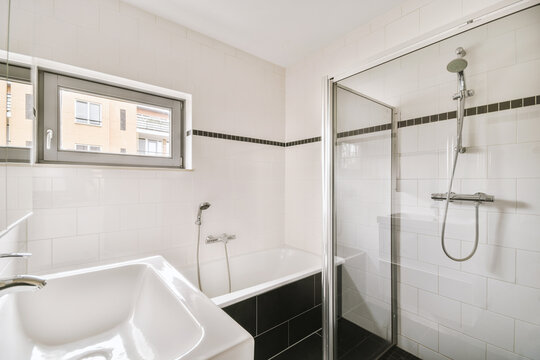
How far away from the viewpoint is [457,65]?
1.17 m

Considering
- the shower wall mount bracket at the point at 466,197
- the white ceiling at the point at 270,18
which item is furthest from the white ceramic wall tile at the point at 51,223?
the shower wall mount bracket at the point at 466,197

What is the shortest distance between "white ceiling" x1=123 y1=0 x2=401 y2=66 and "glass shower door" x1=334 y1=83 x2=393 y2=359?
0.81 meters

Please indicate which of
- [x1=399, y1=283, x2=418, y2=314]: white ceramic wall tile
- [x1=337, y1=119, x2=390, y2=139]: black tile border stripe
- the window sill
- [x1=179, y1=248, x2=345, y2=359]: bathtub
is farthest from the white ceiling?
[x1=399, y1=283, x2=418, y2=314]: white ceramic wall tile

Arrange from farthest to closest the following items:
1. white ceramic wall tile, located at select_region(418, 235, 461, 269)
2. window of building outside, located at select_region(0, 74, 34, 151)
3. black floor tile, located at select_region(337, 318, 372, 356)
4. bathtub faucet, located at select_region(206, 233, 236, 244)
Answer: bathtub faucet, located at select_region(206, 233, 236, 244) → black floor tile, located at select_region(337, 318, 372, 356) → white ceramic wall tile, located at select_region(418, 235, 461, 269) → window of building outside, located at select_region(0, 74, 34, 151)

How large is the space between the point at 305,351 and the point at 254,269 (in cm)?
83

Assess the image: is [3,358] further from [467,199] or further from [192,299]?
[467,199]

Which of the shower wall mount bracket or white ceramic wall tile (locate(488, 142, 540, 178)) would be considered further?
the shower wall mount bracket

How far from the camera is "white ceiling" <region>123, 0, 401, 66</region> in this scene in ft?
5.83

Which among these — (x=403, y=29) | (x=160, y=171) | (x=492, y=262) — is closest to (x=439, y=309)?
(x=492, y=262)

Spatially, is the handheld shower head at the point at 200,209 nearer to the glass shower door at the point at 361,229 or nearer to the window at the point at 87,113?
the window at the point at 87,113

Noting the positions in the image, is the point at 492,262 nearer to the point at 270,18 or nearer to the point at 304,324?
the point at 304,324

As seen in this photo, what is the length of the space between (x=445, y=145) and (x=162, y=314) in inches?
59.8

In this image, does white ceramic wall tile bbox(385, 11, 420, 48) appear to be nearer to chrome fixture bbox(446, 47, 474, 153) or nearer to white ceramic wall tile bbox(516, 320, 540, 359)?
chrome fixture bbox(446, 47, 474, 153)

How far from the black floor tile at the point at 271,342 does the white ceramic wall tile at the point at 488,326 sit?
1.02 m
